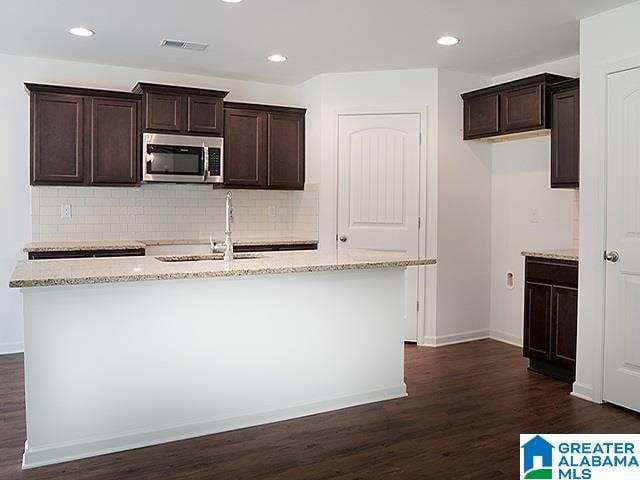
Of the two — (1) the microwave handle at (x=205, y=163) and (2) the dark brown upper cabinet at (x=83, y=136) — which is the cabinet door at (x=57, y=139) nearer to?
(2) the dark brown upper cabinet at (x=83, y=136)

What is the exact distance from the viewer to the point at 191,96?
5254 millimetres

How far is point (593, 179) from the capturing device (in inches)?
148

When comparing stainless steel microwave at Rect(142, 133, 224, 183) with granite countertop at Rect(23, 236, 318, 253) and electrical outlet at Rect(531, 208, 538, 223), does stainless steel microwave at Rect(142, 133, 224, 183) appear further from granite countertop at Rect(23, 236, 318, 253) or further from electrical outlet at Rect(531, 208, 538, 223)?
electrical outlet at Rect(531, 208, 538, 223)

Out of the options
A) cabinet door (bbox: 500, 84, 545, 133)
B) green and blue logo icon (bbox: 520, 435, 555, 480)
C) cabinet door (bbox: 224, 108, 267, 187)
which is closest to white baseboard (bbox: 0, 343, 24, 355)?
cabinet door (bbox: 224, 108, 267, 187)

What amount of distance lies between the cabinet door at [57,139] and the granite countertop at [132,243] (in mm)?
544

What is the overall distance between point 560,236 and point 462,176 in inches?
41.3

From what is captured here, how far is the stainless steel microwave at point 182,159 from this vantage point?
5.12m

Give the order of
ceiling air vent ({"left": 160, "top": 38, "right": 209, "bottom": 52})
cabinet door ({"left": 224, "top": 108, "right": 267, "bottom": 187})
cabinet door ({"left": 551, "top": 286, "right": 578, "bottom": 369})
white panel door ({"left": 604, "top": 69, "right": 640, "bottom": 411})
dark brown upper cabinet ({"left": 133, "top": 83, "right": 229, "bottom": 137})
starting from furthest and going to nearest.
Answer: cabinet door ({"left": 224, "top": 108, "right": 267, "bottom": 187}) < dark brown upper cabinet ({"left": 133, "top": 83, "right": 229, "bottom": 137}) < ceiling air vent ({"left": 160, "top": 38, "right": 209, "bottom": 52}) < cabinet door ({"left": 551, "top": 286, "right": 578, "bottom": 369}) < white panel door ({"left": 604, "top": 69, "right": 640, "bottom": 411})

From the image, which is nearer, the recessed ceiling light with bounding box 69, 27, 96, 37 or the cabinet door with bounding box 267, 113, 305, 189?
the recessed ceiling light with bounding box 69, 27, 96, 37

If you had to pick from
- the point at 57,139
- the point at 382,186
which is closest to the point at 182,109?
the point at 57,139

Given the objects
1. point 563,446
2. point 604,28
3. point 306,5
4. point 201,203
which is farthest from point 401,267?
point 201,203

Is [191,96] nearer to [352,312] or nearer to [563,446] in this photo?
[352,312]

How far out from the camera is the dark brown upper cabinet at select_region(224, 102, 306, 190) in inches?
220

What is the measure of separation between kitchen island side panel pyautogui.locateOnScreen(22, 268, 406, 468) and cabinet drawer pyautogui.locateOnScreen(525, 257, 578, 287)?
49.2 inches
